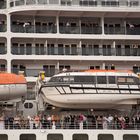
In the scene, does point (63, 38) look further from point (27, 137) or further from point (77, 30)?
point (27, 137)

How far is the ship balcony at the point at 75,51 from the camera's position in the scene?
2808cm

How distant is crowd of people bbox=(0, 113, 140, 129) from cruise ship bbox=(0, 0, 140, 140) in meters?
2.84

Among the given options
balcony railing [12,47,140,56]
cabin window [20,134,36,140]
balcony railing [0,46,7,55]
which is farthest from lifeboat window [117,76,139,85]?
balcony railing [0,46,7,55]

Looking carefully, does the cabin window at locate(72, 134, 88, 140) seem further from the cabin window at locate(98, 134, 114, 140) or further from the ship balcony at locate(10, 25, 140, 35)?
the ship balcony at locate(10, 25, 140, 35)

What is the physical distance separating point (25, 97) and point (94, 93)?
149 inches

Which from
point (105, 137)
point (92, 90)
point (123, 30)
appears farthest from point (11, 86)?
point (123, 30)

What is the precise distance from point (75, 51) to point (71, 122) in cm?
554

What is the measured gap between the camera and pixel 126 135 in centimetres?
2439

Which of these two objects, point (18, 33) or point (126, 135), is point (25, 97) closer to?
point (18, 33)

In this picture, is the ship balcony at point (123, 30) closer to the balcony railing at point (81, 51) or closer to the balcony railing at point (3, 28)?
the balcony railing at point (81, 51)

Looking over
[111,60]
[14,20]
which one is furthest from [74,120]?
[14,20]

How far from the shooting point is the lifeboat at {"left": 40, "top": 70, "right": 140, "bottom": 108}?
25.1 m

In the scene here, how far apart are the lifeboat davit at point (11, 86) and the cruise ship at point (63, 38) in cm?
129

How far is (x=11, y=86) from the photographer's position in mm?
25406
